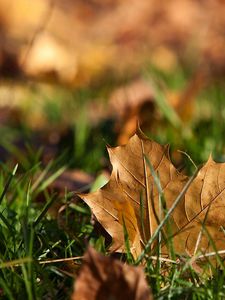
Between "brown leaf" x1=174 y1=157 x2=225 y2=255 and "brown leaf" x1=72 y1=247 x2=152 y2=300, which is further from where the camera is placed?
"brown leaf" x1=174 y1=157 x2=225 y2=255

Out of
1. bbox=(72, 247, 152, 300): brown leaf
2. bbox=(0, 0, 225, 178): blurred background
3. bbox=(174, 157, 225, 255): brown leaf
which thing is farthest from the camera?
bbox=(0, 0, 225, 178): blurred background

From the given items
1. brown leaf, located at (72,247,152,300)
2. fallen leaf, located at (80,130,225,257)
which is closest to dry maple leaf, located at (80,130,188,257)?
fallen leaf, located at (80,130,225,257)

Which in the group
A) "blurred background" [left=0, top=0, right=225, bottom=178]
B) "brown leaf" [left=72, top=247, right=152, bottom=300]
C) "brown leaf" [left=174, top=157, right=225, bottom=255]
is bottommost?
"blurred background" [left=0, top=0, right=225, bottom=178]

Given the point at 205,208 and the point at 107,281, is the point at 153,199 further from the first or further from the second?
the point at 107,281

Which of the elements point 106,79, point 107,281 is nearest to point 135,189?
point 107,281

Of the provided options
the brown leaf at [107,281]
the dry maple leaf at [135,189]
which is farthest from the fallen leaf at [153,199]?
the brown leaf at [107,281]

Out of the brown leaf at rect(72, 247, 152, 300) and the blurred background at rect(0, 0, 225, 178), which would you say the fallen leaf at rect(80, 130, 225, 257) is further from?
the brown leaf at rect(72, 247, 152, 300)

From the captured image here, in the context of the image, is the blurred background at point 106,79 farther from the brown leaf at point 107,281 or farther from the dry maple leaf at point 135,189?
the brown leaf at point 107,281
